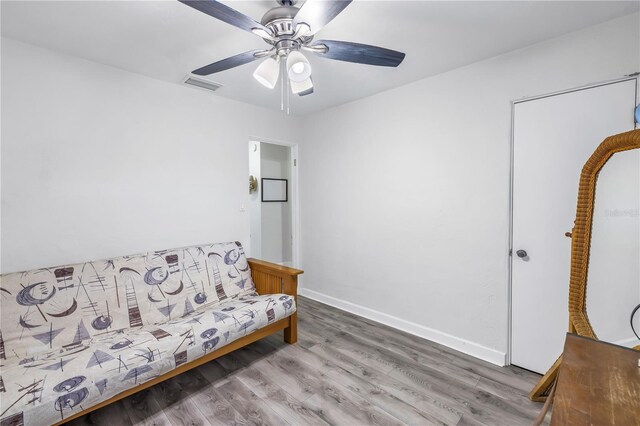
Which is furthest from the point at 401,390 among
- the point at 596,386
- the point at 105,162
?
the point at 105,162

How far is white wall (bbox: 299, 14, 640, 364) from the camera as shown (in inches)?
77.8

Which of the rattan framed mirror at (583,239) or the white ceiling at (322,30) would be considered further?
the white ceiling at (322,30)

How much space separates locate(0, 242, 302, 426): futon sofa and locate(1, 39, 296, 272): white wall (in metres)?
0.23

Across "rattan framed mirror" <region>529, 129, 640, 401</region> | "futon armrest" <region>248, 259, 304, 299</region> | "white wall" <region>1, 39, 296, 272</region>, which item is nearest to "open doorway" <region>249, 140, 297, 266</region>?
"white wall" <region>1, 39, 296, 272</region>

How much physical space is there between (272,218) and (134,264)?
8.72ft

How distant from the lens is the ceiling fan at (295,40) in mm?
1165

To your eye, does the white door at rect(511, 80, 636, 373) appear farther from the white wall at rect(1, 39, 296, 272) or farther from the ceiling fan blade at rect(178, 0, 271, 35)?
the white wall at rect(1, 39, 296, 272)

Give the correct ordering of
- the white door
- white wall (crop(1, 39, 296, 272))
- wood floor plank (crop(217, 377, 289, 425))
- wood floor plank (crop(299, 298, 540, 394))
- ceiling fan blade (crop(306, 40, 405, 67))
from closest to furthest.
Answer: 1. ceiling fan blade (crop(306, 40, 405, 67))
2. wood floor plank (crop(217, 377, 289, 425))
3. the white door
4. white wall (crop(1, 39, 296, 272))
5. wood floor plank (crop(299, 298, 540, 394))

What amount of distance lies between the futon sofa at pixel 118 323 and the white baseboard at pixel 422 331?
945mm

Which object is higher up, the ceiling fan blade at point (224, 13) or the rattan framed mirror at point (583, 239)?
the ceiling fan blade at point (224, 13)

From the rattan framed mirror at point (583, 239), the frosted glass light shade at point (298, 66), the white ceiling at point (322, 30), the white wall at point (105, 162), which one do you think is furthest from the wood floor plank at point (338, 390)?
the white ceiling at point (322, 30)

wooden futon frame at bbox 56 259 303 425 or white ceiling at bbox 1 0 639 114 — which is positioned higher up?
white ceiling at bbox 1 0 639 114

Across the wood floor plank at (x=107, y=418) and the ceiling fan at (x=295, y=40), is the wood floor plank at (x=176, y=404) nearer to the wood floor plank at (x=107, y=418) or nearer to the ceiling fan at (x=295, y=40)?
the wood floor plank at (x=107, y=418)

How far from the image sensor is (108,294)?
206 centimetres
